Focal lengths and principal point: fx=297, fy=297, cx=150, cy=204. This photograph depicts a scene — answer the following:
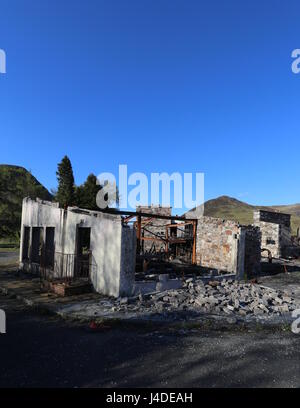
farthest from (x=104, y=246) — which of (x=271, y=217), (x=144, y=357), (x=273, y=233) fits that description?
(x=271, y=217)

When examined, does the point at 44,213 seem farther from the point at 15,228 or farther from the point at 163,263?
the point at 15,228

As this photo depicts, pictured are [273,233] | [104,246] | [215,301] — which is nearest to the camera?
[215,301]

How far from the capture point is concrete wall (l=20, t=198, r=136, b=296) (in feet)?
33.9

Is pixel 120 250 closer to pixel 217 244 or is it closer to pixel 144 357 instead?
pixel 144 357

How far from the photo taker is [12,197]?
39.6 m

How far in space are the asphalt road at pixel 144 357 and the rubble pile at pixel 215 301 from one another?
1.67 meters

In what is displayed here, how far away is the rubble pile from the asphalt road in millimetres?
1666

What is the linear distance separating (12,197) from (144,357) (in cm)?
3876

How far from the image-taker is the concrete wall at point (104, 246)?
10336 mm

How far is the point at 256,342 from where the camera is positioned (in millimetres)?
6559
